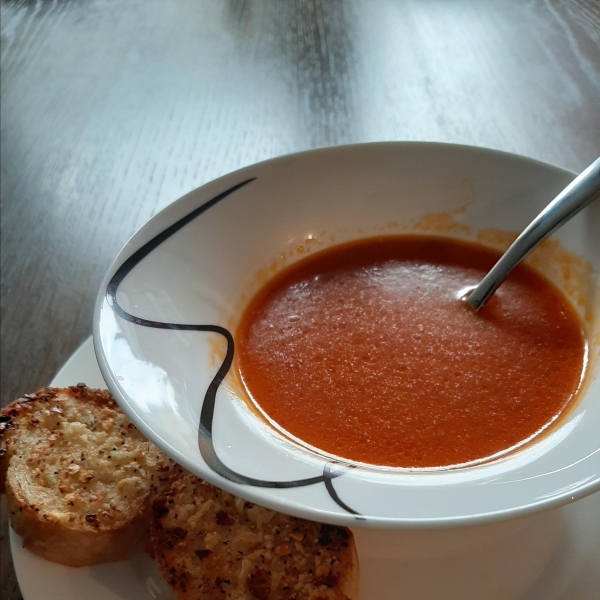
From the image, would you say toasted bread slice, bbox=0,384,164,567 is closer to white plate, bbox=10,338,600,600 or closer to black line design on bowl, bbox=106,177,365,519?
white plate, bbox=10,338,600,600

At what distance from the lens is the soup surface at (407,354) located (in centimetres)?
114

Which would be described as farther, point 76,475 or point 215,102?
point 215,102

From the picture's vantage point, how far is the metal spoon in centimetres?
121

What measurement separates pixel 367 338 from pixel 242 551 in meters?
0.51

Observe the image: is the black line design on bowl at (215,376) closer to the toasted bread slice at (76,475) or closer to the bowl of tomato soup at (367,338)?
the bowl of tomato soup at (367,338)

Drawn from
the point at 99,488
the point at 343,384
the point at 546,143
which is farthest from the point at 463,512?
the point at 546,143

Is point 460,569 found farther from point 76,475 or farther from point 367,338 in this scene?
point 76,475

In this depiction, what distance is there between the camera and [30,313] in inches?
67.9

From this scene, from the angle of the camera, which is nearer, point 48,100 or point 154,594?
point 154,594

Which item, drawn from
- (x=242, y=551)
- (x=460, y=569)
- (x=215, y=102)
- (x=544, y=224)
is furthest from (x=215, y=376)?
(x=215, y=102)

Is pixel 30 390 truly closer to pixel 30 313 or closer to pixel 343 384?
pixel 30 313

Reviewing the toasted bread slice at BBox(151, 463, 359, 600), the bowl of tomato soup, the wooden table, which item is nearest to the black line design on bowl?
the bowl of tomato soup

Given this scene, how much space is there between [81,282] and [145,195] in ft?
1.37

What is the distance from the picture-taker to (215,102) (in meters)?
2.45
